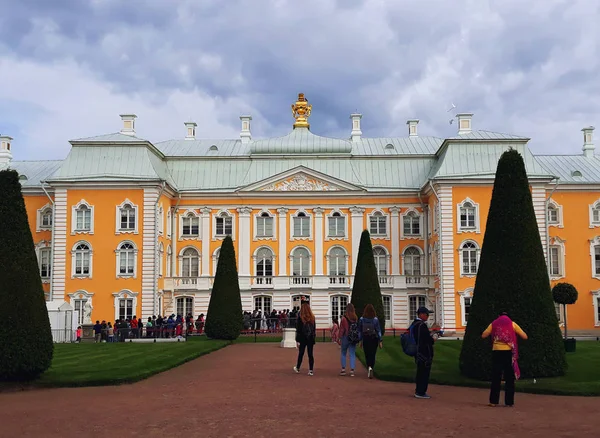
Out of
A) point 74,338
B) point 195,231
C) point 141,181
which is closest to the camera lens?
point 74,338

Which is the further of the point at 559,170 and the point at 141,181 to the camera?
the point at 559,170

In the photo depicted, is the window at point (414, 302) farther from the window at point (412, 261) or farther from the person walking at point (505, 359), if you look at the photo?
the person walking at point (505, 359)

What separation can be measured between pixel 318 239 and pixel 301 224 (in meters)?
1.47

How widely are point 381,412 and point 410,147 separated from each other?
39.9 metres

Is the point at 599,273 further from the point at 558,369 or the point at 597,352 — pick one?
the point at 558,369

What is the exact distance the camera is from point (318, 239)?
46812mm

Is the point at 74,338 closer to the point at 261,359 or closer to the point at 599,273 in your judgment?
the point at 261,359

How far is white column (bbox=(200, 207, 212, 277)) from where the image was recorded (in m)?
46.8

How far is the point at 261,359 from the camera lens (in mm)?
23531

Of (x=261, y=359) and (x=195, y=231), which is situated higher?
(x=195, y=231)

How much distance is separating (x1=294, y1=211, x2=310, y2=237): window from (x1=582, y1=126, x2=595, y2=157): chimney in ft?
65.7

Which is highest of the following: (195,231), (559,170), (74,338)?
(559,170)

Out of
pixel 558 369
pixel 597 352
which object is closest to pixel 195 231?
pixel 597 352

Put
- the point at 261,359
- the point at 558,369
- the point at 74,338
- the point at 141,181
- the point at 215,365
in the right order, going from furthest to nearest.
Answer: the point at 141,181
the point at 74,338
the point at 261,359
the point at 215,365
the point at 558,369
